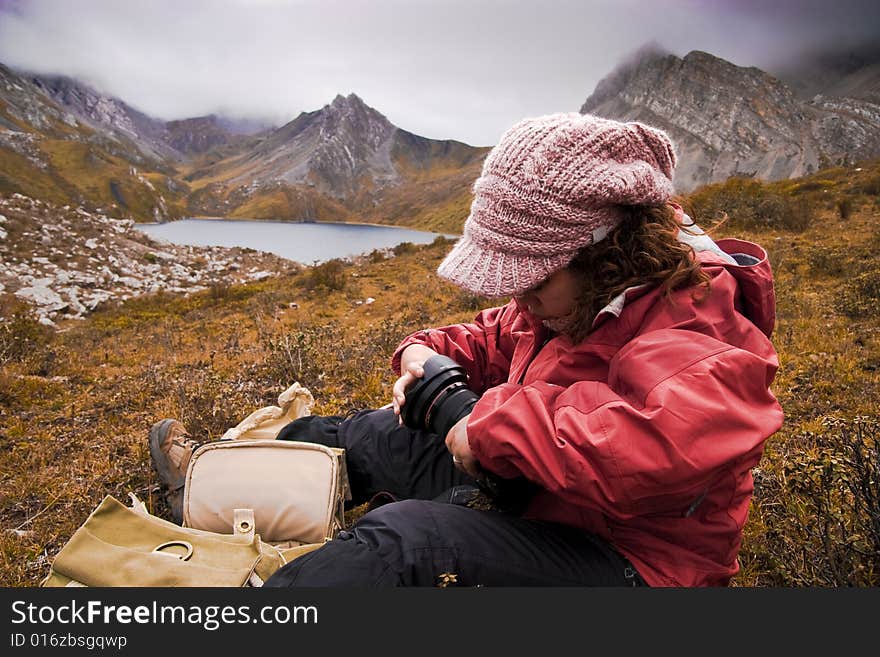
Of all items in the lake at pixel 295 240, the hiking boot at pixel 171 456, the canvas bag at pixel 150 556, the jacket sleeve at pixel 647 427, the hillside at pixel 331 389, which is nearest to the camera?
the jacket sleeve at pixel 647 427

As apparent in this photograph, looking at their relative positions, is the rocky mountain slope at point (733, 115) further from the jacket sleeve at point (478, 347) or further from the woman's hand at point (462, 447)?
the woman's hand at point (462, 447)

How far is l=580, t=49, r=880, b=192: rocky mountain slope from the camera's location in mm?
69500

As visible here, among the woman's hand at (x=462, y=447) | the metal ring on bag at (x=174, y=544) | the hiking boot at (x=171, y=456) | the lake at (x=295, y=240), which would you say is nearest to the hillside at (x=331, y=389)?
the hiking boot at (x=171, y=456)

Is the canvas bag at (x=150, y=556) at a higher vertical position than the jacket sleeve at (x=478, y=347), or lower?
lower

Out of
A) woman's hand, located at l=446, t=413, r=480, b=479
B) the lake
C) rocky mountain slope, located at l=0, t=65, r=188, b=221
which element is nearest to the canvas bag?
woman's hand, located at l=446, t=413, r=480, b=479

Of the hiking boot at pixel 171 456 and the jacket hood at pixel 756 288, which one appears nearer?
the jacket hood at pixel 756 288

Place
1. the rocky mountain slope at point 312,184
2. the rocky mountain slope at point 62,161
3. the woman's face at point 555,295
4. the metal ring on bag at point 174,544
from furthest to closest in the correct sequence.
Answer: the rocky mountain slope at point 312,184 < the rocky mountain slope at point 62,161 < the metal ring on bag at point 174,544 < the woman's face at point 555,295

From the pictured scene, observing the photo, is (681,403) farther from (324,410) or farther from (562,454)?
(324,410)

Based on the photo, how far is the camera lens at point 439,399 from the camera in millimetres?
1556

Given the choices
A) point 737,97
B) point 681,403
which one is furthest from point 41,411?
point 737,97

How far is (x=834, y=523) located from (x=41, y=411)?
6394 mm

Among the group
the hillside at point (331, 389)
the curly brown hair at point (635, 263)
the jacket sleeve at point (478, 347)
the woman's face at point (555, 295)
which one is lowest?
the hillside at point (331, 389)

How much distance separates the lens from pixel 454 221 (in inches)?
4070

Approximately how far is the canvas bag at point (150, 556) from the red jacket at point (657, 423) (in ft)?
3.45
